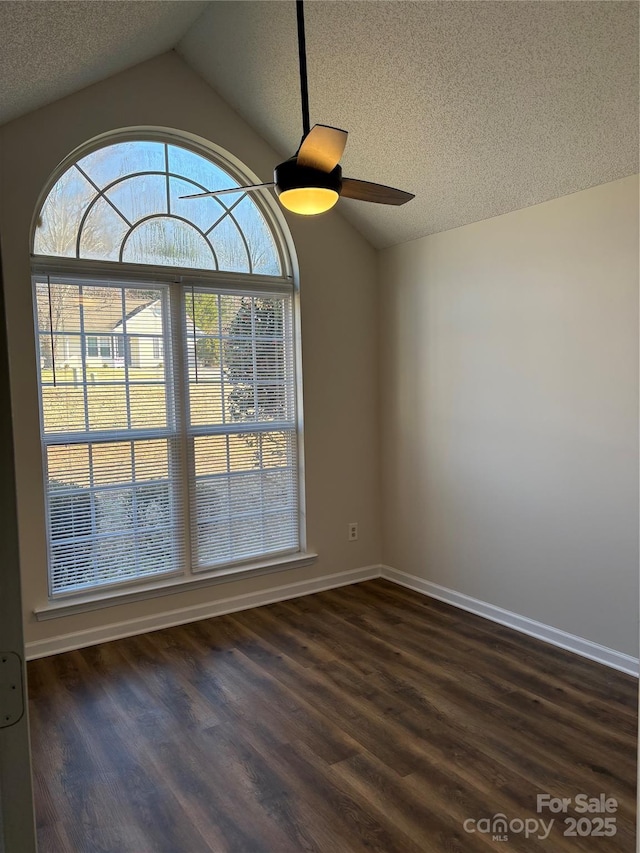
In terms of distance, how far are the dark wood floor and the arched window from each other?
644 millimetres

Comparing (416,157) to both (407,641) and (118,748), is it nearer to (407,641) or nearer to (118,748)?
(407,641)

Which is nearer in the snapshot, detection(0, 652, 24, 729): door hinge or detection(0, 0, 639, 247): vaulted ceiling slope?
detection(0, 652, 24, 729): door hinge

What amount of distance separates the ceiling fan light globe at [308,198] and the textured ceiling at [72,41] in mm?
1094

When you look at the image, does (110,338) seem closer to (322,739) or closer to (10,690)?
(322,739)

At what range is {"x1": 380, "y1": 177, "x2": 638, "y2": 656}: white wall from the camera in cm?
313

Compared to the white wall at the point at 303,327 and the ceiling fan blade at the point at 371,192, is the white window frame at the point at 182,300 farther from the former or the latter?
the ceiling fan blade at the point at 371,192

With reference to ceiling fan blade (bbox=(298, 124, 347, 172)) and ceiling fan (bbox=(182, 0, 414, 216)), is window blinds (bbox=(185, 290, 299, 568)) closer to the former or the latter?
ceiling fan (bbox=(182, 0, 414, 216))

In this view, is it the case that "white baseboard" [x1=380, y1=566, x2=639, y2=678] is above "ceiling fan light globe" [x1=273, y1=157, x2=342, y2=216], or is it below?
below

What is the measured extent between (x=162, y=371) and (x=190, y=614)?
5.15ft

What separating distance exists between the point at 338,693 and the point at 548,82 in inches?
118

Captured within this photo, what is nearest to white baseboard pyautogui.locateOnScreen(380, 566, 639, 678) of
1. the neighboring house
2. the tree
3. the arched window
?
the arched window

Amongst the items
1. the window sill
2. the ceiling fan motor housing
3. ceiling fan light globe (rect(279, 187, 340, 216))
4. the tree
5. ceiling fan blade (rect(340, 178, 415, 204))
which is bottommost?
the window sill

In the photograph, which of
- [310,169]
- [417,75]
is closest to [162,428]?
[310,169]

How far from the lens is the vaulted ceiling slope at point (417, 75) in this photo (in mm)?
2480
